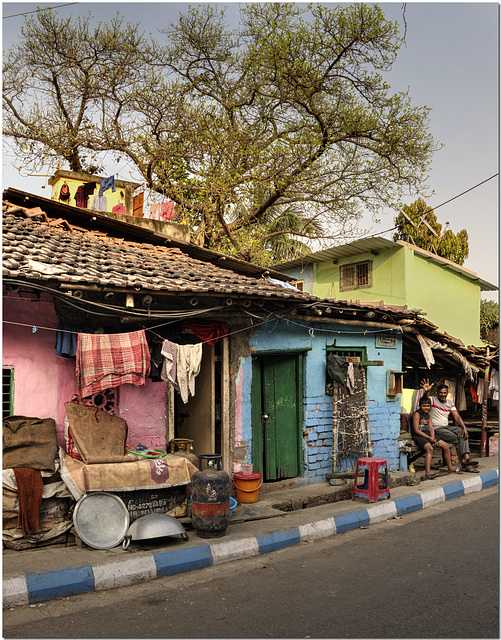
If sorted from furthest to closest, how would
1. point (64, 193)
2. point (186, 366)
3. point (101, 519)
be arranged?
point (64, 193), point (186, 366), point (101, 519)

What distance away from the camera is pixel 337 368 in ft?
32.7

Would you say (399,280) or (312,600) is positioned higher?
(399,280)

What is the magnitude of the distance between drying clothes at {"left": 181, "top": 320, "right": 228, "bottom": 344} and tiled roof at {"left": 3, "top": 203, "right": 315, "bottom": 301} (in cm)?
65

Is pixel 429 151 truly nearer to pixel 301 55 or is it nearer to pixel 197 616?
pixel 301 55

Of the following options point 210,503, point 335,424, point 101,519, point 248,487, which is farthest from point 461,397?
point 101,519

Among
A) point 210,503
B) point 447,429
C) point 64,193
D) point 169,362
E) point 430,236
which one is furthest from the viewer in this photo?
point 430,236

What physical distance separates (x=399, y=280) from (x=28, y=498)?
14.4 metres

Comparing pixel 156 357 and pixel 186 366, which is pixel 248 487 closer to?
pixel 186 366

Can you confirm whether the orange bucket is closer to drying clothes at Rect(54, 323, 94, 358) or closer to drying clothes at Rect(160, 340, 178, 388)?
drying clothes at Rect(160, 340, 178, 388)

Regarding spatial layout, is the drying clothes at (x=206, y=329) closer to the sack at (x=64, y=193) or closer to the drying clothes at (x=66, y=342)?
the drying clothes at (x=66, y=342)

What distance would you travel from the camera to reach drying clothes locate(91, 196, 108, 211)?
13398mm

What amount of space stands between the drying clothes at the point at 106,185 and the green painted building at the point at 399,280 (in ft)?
26.5

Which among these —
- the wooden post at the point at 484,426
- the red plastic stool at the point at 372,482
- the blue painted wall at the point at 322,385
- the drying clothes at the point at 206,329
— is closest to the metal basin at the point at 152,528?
the blue painted wall at the point at 322,385

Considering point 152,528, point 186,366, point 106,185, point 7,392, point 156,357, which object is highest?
point 106,185
